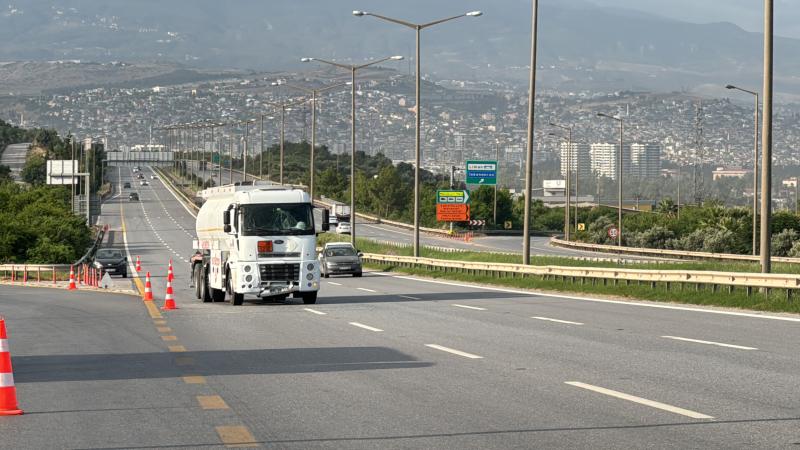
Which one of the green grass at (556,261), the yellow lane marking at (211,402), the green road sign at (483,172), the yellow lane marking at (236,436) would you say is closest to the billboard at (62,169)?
the green grass at (556,261)

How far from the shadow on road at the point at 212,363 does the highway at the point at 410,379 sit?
41 mm

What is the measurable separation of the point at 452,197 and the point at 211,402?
299 feet

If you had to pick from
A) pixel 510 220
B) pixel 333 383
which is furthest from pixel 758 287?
pixel 510 220

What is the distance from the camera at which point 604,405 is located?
12.8 metres

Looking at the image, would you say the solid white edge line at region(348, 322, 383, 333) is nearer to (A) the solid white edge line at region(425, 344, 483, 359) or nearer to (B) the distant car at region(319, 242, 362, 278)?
(A) the solid white edge line at region(425, 344, 483, 359)

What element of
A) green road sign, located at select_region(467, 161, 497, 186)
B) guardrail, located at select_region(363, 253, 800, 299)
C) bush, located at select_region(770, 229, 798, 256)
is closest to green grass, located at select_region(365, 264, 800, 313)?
guardrail, located at select_region(363, 253, 800, 299)

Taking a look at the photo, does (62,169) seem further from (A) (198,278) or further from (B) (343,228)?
(A) (198,278)

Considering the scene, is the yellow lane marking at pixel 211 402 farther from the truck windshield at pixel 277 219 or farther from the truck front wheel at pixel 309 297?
the truck front wheel at pixel 309 297

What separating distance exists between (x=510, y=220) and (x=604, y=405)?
130361mm

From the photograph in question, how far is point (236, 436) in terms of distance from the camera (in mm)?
11109

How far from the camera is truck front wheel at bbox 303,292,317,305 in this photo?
108 ft

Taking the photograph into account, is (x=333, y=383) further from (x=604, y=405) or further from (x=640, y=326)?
(x=640, y=326)

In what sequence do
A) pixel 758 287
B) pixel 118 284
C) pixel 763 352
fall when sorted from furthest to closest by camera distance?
1. pixel 118 284
2. pixel 758 287
3. pixel 763 352

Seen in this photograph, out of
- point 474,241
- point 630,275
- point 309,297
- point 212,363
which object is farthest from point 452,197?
point 212,363
